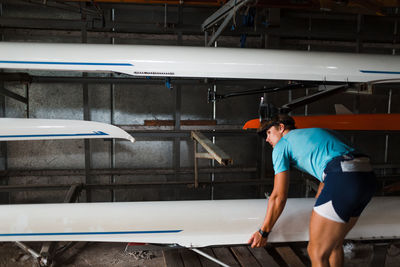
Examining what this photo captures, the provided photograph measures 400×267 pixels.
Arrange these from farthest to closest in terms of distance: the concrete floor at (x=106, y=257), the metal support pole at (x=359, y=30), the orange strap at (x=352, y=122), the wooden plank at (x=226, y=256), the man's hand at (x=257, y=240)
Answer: the metal support pole at (x=359, y=30) < the concrete floor at (x=106, y=257) < the orange strap at (x=352, y=122) < the wooden plank at (x=226, y=256) < the man's hand at (x=257, y=240)

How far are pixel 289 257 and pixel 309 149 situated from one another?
102 cm

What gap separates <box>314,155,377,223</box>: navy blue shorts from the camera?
1.55 metres

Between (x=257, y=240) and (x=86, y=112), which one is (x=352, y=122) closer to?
(x=257, y=240)

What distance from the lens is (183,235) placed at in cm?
191

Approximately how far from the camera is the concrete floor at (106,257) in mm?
2980

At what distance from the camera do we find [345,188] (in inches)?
61.0

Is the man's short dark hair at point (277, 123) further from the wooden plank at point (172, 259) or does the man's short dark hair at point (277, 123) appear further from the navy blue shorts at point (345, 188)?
the wooden plank at point (172, 259)

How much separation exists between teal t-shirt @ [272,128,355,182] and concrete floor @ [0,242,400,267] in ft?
5.97

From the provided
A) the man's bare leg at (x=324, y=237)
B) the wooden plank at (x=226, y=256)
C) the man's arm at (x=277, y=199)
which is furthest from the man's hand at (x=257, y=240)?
the wooden plank at (x=226, y=256)

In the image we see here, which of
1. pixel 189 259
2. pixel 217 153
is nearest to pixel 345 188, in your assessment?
pixel 217 153

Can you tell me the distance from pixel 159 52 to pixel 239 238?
1311 millimetres

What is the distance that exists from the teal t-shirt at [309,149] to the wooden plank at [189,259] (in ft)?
3.23

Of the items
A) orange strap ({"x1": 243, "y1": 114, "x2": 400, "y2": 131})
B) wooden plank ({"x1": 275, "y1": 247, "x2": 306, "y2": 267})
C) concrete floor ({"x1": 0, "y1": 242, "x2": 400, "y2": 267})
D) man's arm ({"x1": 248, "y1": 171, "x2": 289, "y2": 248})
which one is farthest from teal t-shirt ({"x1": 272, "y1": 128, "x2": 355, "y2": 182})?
concrete floor ({"x1": 0, "y1": 242, "x2": 400, "y2": 267})

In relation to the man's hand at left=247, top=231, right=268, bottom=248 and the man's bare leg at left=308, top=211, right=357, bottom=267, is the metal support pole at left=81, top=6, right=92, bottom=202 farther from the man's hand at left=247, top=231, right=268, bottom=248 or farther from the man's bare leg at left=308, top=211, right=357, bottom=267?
the man's bare leg at left=308, top=211, right=357, bottom=267
